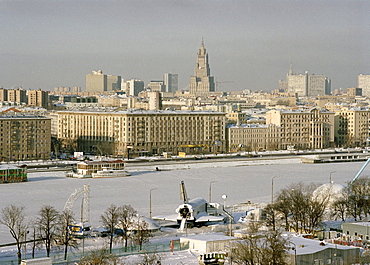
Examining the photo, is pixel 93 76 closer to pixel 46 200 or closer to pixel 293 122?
pixel 293 122

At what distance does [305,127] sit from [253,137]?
4.46 meters

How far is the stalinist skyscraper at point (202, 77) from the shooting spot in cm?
13512

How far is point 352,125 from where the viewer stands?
54.1 m

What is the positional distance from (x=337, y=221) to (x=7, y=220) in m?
7.42

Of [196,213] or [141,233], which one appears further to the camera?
[196,213]

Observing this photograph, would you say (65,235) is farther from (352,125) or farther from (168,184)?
(352,125)

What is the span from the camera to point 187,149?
45812mm

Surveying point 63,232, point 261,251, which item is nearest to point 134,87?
point 63,232

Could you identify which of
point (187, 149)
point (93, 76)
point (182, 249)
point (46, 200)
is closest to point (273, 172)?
point (46, 200)

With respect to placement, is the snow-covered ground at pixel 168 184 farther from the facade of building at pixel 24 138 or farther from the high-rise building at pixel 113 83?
the high-rise building at pixel 113 83

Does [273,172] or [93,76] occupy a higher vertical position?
[93,76]

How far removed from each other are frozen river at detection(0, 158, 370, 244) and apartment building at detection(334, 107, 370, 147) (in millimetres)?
17227

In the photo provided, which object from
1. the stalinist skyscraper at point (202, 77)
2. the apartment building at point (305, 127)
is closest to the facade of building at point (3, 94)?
the apartment building at point (305, 127)

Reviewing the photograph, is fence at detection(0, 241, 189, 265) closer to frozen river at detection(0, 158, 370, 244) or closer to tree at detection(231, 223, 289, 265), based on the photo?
tree at detection(231, 223, 289, 265)
